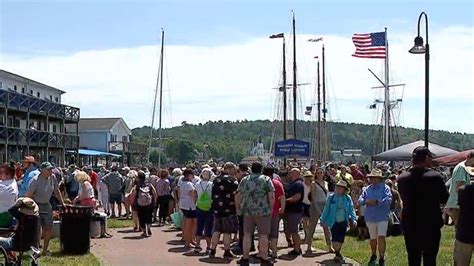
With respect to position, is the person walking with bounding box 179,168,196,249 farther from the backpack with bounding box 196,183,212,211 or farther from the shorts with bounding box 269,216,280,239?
the shorts with bounding box 269,216,280,239

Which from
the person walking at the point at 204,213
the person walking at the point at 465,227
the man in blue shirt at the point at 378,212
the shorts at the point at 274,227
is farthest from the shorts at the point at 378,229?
the person walking at the point at 204,213

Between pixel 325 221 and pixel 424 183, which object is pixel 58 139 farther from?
pixel 424 183

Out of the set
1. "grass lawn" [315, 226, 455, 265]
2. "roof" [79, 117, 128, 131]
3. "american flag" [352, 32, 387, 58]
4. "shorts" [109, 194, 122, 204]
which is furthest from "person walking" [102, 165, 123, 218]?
"roof" [79, 117, 128, 131]

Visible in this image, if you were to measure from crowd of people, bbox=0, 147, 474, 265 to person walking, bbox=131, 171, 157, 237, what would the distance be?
20 millimetres

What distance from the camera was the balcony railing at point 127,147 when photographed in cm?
8050

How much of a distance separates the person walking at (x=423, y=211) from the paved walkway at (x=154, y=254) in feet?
13.3

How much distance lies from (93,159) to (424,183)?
64634mm

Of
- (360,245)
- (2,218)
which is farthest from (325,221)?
(2,218)

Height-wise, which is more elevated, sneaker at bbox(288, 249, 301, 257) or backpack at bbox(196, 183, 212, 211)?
backpack at bbox(196, 183, 212, 211)

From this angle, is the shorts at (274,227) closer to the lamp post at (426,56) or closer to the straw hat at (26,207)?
the straw hat at (26,207)

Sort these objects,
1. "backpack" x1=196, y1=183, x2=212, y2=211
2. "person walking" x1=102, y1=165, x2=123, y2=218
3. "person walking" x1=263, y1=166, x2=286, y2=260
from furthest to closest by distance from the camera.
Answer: "person walking" x1=102, y1=165, x2=123, y2=218 < "backpack" x1=196, y1=183, x2=212, y2=211 < "person walking" x1=263, y1=166, x2=286, y2=260

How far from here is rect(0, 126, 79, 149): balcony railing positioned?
4862 cm

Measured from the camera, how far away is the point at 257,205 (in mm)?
12930

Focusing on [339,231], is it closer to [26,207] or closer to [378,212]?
[378,212]
